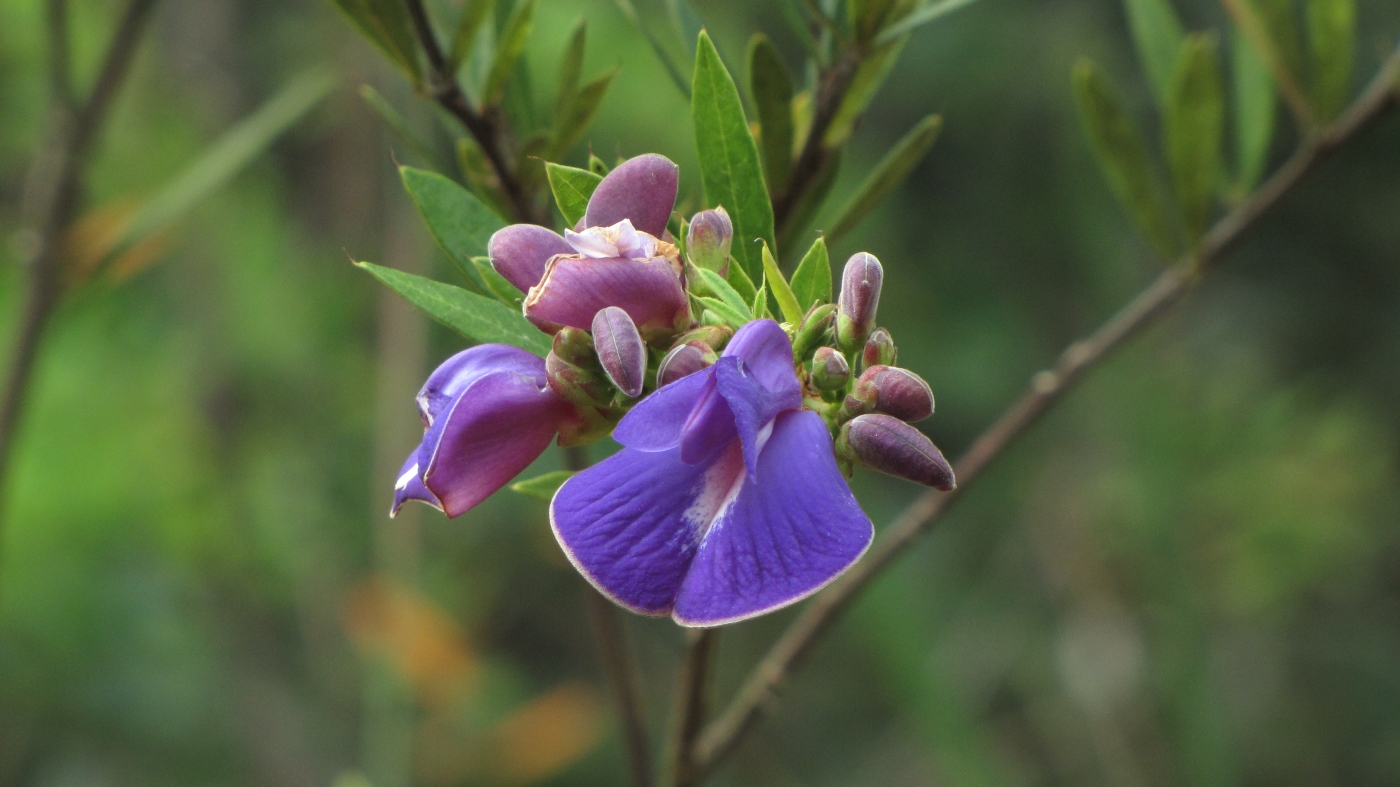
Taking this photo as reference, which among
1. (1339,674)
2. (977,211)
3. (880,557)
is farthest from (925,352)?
(880,557)

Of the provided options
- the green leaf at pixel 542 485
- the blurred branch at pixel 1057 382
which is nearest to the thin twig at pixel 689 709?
the blurred branch at pixel 1057 382

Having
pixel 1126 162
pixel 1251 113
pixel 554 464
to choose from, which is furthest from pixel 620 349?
pixel 554 464

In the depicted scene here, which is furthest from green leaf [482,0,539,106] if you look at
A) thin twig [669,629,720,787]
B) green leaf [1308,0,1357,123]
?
green leaf [1308,0,1357,123]

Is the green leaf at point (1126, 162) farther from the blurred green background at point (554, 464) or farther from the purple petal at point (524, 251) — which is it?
the blurred green background at point (554, 464)

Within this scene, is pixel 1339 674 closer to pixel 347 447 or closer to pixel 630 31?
pixel 630 31

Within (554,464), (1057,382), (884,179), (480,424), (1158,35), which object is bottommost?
(554,464)

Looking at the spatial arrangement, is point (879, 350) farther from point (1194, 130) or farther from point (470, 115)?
point (1194, 130)
